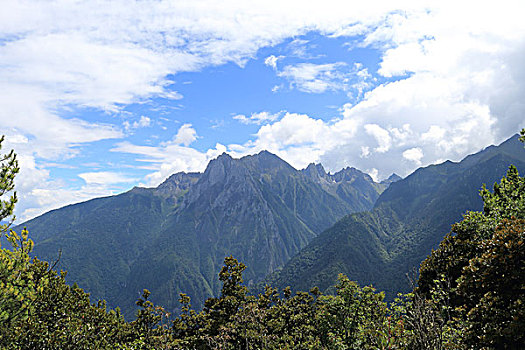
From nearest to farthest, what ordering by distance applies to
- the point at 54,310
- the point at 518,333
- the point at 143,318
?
the point at 518,333, the point at 54,310, the point at 143,318

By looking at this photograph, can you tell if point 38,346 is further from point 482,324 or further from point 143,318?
point 482,324

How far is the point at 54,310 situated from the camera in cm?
2200

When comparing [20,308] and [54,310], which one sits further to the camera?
[54,310]

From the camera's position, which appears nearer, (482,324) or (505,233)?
(482,324)

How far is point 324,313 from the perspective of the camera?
28203mm

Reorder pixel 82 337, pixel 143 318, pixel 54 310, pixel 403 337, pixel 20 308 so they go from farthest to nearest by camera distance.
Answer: pixel 143 318, pixel 54 310, pixel 82 337, pixel 20 308, pixel 403 337

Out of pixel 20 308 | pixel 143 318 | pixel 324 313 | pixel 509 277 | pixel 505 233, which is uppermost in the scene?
pixel 20 308

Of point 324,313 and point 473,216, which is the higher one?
point 473,216

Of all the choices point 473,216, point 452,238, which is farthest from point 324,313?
point 473,216

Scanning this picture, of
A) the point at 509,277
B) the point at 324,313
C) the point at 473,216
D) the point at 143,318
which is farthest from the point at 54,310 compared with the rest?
the point at 473,216

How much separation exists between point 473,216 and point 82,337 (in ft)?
108

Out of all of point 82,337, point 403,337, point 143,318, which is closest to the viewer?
point 403,337

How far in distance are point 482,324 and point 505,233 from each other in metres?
4.09

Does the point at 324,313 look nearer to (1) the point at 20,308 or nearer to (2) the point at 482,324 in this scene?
(2) the point at 482,324
